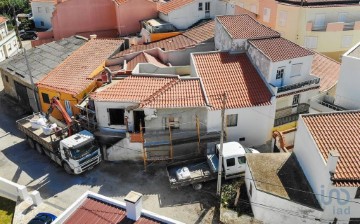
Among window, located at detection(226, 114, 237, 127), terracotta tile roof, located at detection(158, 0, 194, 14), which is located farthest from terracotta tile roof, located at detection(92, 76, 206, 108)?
terracotta tile roof, located at detection(158, 0, 194, 14)

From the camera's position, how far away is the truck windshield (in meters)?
32.4

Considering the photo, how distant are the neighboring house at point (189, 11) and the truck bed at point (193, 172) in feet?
79.5

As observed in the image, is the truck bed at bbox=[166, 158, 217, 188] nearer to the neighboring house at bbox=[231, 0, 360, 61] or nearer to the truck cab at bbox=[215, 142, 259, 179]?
the truck cab at bbox=[215, 142, 259, 179]

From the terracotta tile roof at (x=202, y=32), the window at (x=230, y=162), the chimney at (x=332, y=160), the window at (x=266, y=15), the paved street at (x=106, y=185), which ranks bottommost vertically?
the paved street at (x=106, y=185)

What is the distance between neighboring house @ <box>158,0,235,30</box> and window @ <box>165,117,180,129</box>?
2111cm

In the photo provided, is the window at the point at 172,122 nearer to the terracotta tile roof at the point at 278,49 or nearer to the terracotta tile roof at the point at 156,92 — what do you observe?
the terracotta tile roof at the point at 156,92

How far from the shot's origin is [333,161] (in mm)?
22922

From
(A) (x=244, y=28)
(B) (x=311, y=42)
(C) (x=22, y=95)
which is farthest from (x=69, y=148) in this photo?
(B) (x=311, y=42)

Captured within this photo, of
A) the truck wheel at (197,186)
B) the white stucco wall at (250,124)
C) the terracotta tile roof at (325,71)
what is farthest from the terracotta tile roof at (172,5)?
the truck wheel at (197,186)

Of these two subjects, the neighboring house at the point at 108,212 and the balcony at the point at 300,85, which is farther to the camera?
the balcony at the point at 300,85

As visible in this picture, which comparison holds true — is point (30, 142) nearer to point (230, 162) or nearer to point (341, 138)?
point (230, 162)

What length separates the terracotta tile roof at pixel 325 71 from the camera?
38.7 m

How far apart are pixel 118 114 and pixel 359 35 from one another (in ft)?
109

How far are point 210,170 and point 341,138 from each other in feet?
34.8
